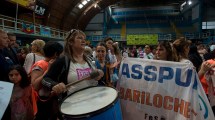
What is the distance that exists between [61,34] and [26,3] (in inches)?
282

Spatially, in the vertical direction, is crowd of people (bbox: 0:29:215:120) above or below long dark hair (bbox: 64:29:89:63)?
below

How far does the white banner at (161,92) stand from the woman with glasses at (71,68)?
0.58m

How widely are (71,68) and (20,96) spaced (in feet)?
3.28

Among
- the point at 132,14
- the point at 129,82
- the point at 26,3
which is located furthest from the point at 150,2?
the point at 129,82

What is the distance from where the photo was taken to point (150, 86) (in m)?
2.73

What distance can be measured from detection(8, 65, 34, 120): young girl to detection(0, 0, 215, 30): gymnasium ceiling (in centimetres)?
1466

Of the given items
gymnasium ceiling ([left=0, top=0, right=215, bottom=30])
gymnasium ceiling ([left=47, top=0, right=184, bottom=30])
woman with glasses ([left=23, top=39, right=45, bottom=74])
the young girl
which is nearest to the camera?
the young girl

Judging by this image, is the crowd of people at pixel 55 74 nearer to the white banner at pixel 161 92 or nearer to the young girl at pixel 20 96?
the young girl at pixel 20 96

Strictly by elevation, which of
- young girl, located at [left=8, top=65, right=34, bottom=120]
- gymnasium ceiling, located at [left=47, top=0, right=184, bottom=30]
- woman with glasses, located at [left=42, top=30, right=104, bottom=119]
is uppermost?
gymnasium ceiling, located at [left=47, top=0, right=184, bottom=30]

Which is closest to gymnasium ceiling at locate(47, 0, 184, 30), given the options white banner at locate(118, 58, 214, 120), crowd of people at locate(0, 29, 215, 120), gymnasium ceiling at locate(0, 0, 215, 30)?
gymnasium ceiling at locate(0, 0, 215, 30)

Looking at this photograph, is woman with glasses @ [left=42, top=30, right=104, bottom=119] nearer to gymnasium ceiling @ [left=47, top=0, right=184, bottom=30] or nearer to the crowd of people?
the crowd of people

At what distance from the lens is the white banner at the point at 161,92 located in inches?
94.8

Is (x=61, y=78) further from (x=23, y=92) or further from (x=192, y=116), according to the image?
Result: (x=192, y=116)

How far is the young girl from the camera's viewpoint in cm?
285
